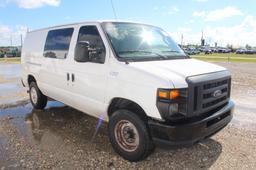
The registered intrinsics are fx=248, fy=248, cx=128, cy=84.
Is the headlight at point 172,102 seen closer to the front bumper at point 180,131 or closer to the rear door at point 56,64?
the front bumper at point 180,131

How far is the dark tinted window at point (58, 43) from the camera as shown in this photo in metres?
5.18

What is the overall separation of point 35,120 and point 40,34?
2.22 meters

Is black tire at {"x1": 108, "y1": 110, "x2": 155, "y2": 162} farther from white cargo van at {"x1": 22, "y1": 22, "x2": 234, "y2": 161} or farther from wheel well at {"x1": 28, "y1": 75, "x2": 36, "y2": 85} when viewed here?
wheel well at {"x1": 28, "y1": 75, "x2": 36, "y2": 85}

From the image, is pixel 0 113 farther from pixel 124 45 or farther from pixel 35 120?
pixel 124 45

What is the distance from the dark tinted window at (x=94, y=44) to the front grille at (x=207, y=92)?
159cm

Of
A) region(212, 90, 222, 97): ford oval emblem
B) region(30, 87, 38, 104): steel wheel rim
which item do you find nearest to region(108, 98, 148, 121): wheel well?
region(212, 90, 222, 97): ford oval emblem

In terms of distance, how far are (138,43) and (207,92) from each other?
1.48 meters

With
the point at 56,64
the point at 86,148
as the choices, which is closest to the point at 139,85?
the point at 86,148

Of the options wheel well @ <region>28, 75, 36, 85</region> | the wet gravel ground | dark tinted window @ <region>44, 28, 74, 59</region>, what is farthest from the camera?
wheel well @ <region>28, 75, 36, 85</region>

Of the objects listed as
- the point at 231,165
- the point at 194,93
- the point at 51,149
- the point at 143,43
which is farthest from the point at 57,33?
the point at 231,165

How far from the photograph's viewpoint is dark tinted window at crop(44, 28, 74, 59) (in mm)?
5180

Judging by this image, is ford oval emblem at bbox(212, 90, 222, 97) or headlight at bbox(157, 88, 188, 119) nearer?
headlight at bbox(157, 88, 188, 119)

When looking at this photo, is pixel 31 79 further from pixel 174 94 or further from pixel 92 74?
pixel 174 94

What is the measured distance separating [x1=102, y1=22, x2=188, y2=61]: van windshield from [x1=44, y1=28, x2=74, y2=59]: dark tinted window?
1.18 metres
